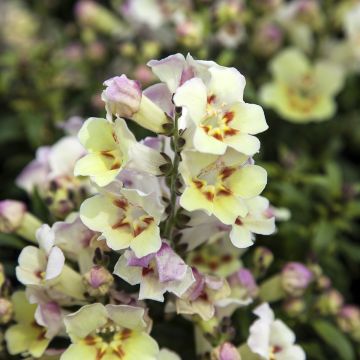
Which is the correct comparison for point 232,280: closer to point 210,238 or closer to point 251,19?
point 210,238

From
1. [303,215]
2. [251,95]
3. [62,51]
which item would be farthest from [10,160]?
[303,215]

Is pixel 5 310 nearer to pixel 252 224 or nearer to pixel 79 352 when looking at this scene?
pixel 79 352

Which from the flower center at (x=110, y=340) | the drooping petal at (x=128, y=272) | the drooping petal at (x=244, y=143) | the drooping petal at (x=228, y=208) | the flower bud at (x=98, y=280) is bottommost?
the flower center at (x=110, y=340)

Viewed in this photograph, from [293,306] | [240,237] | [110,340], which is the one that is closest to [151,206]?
[240,237]

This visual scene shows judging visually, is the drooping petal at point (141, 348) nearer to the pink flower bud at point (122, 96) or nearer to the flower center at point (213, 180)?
the flower center at point (213, 180)

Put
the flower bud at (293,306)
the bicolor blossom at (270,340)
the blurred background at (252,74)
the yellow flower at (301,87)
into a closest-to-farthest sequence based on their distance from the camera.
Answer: the bicolor blossom at (270,340) < the flower bud at (293,306) < the blurred background at (252,74) < the yellow flower at (301,87)

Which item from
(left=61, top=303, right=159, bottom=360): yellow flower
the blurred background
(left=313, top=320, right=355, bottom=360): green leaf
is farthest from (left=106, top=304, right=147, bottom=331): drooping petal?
the blurred background

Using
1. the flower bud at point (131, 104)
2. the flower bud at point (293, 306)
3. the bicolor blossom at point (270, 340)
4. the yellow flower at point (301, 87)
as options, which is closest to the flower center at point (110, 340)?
the bicolor blossom at point (270, 340)

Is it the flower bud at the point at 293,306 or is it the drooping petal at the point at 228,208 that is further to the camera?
the flower bud at the point at 293,306
